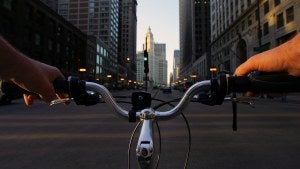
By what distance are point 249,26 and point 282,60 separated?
56428 millimetres

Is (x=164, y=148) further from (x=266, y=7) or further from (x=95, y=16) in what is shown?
Result: (x=95, y=16)

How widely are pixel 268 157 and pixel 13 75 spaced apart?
6070mm

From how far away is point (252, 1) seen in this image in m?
53.8

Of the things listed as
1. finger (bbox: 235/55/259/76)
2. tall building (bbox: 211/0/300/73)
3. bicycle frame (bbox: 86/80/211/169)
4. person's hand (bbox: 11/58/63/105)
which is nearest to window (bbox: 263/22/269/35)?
tall building (bbox: 211/0/300/73)

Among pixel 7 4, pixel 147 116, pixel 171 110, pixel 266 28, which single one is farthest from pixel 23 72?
pixel 266 28

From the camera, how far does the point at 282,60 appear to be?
1789 mm

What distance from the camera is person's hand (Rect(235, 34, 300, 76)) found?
5.69 ft

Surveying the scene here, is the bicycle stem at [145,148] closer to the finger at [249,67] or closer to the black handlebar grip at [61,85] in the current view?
the black handlebar grip at [61,85]

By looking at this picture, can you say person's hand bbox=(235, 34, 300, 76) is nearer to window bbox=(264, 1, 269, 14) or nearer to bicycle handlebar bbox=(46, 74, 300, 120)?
bicycle handlebar bbox=(46, 74, 300, 120)

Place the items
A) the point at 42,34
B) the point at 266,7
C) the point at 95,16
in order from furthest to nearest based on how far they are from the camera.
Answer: the point at 95,16
the point at 42,34
the point at 266,7

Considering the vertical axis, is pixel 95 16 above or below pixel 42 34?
above

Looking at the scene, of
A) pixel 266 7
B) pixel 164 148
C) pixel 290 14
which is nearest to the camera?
pixel 164 148

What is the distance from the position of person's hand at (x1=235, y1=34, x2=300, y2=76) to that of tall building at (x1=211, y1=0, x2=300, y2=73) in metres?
22.3

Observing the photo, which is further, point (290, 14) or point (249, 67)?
point (290, 14)
